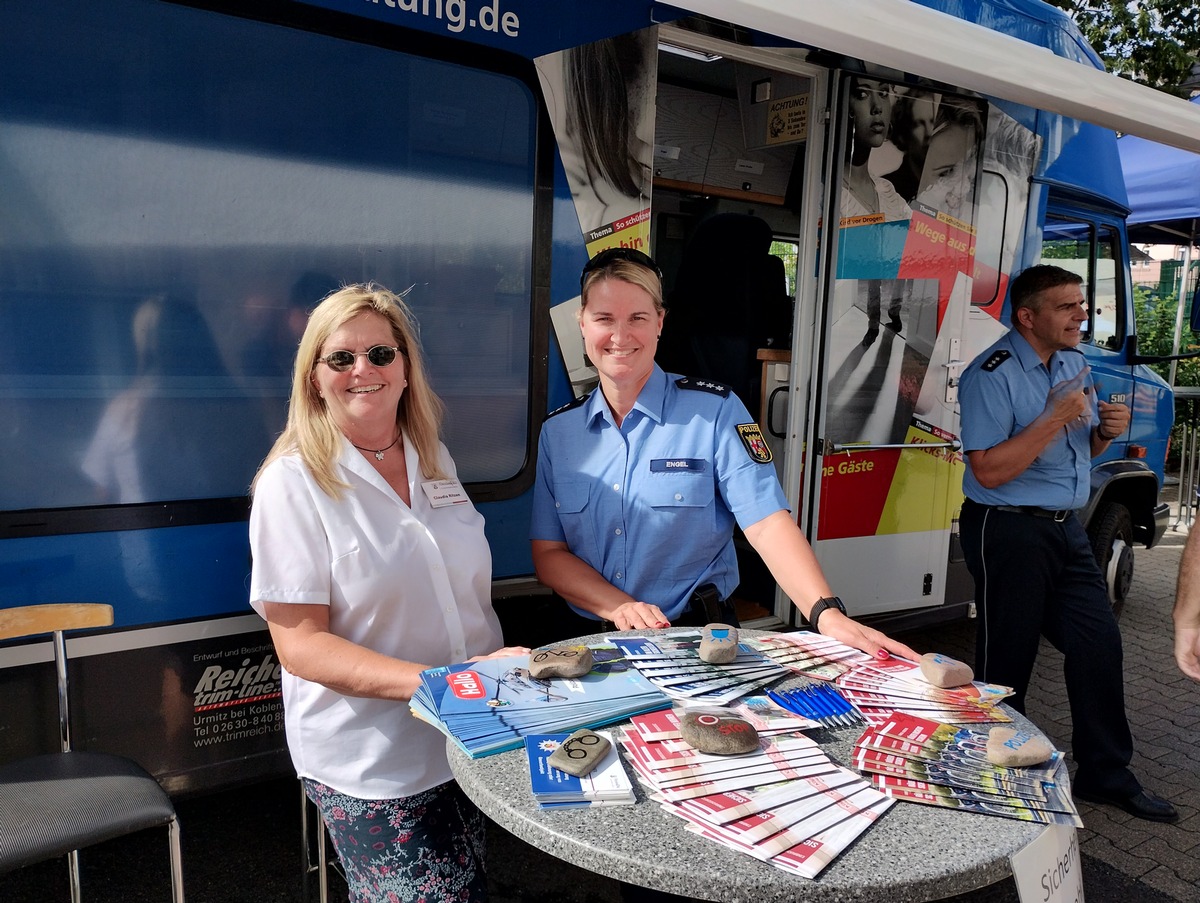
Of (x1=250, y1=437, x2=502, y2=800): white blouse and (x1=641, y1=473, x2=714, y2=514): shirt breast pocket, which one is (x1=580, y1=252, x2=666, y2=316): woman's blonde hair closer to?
(x1=641, y1=473, x2=714, y2=514): shirt breast pocket

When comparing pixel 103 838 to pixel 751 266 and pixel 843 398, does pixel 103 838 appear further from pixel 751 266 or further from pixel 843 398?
pixel 751 266

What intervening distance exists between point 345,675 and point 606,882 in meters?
1.45

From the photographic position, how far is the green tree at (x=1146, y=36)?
42.0ft

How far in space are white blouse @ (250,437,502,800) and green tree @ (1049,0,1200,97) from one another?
1428cm

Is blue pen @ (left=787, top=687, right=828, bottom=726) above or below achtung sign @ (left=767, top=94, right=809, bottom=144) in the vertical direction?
below

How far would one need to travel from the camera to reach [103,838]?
172 centimetres

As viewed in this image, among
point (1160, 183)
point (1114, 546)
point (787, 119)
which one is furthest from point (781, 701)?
point (1160, 183)

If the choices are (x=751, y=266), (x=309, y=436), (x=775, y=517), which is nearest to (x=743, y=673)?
(x=775, y=517)

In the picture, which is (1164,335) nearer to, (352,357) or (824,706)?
(824,706)

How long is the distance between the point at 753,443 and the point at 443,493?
0.71 metres

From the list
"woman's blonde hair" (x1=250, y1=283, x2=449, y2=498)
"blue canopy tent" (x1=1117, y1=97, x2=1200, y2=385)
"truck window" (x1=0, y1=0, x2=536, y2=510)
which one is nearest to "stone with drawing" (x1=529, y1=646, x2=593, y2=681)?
"woman's blonde hair" (x1=250, y1=283, x2=449, y2=498)

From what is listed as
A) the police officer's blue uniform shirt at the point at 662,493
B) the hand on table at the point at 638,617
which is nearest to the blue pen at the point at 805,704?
the hand on table at the point at 638,617

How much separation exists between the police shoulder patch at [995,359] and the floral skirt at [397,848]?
2246 millimetres

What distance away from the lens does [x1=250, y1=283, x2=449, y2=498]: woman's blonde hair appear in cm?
169
